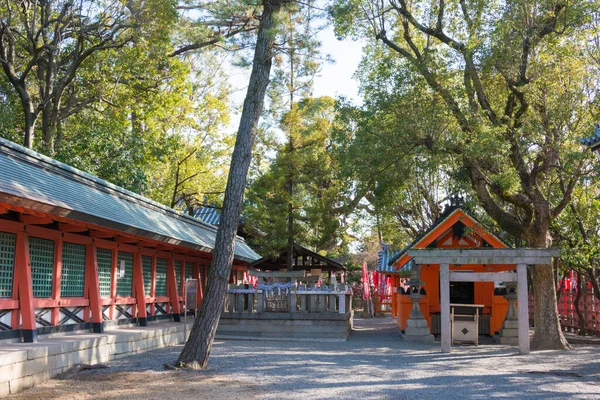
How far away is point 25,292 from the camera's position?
10234 millimetres

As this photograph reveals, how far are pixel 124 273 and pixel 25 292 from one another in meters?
5.03

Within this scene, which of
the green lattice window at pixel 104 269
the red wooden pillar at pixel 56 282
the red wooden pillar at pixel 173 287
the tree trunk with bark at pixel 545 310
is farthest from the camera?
the red wooden pillar at pixel 173 287

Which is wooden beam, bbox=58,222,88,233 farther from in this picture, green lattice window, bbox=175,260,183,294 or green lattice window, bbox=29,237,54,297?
green lattice window, bbox=175,260,183,294

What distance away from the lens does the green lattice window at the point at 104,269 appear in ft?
45.5

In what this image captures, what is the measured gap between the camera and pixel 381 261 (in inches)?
1303

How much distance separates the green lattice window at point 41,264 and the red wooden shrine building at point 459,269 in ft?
34.7

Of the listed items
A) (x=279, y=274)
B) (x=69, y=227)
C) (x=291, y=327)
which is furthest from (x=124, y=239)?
(x=279, y=274)

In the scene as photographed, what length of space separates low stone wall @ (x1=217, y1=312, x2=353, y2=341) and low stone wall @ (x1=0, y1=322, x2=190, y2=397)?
4533mm

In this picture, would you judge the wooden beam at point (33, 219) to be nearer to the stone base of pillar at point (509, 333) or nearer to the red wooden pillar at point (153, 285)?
the red wooden pillar at point (153, 285)

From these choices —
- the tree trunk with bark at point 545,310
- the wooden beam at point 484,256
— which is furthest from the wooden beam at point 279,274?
the tree trunk with bark at point 545,310

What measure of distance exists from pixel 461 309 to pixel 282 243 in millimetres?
7068

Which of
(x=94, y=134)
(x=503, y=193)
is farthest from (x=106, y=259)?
(x=503, y=193)

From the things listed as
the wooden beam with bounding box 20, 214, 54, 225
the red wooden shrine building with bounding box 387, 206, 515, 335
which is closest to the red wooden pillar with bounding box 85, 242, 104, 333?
the wooden beam with bounding box 20, 214, 54, 225

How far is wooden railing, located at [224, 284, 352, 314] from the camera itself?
18.5 meters
